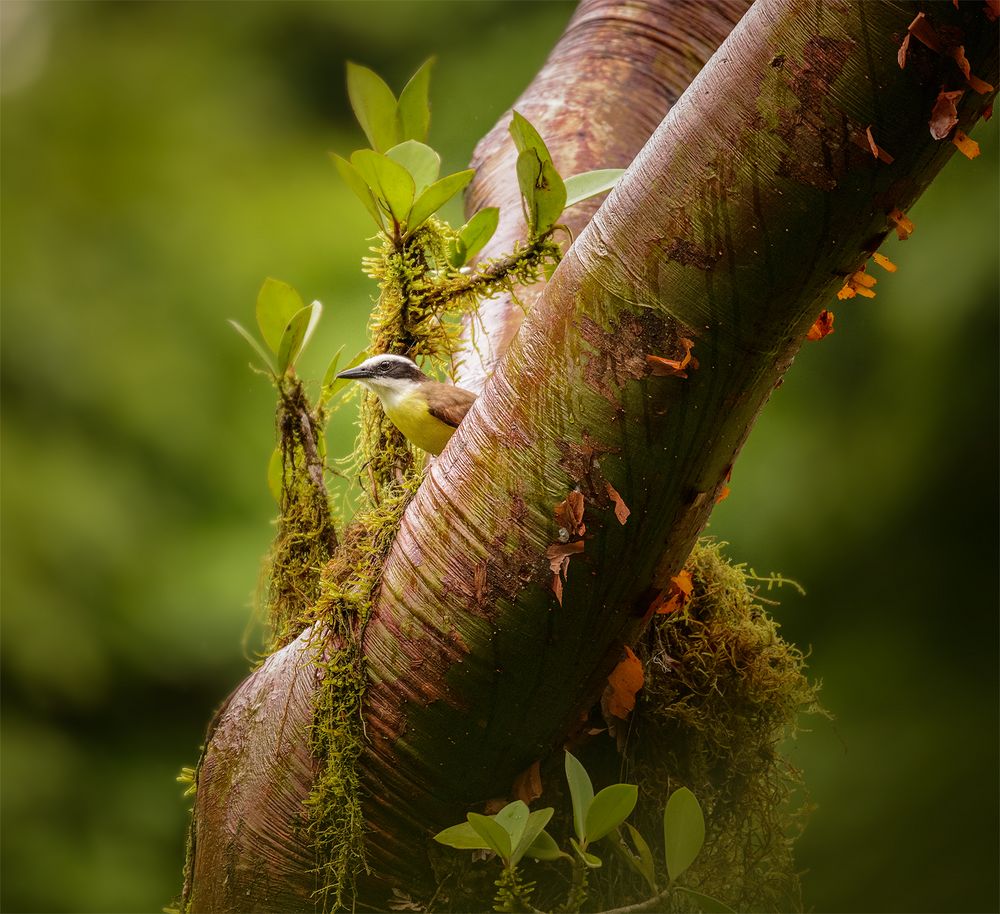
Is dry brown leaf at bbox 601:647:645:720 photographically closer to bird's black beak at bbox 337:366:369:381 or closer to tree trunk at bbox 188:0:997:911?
tree trunk at bbox 188:0:997:911

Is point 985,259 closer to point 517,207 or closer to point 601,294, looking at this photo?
point 517,207

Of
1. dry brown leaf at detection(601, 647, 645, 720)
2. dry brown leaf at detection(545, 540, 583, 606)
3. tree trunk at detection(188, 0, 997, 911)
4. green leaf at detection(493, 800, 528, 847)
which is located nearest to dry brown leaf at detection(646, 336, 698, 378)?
tree trunk at detection(188, 0, 997, 911)

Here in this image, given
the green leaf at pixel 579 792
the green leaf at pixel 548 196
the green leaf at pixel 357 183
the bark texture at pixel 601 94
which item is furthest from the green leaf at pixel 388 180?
the green leaf at pixel 579 792

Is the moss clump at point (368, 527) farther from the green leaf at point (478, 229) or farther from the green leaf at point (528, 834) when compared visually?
the green leaf at point (528, 834)

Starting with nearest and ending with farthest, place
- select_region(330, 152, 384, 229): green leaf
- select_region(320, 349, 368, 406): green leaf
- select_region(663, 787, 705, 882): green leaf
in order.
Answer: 1. select_region(663, 787, 705, 882): green leaf
2. select_region(330, 152, 384, 229): green leaf
3. select_region(320, 349, 368, 406): green leaf

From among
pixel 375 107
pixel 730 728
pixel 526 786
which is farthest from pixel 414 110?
pixel 730 728

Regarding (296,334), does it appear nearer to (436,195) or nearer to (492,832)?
(436,195)

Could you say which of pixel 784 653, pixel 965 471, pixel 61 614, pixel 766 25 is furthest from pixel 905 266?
pixel 61 614
